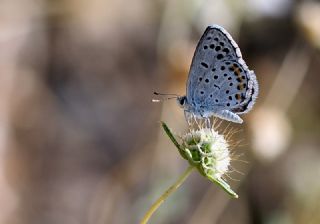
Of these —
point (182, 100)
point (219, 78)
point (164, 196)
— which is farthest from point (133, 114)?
point (164, 196)

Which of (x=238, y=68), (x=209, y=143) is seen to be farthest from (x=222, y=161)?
(x=238, y=68)

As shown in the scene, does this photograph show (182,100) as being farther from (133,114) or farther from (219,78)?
(133,114)

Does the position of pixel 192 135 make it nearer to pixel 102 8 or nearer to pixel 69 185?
pixel 69 185

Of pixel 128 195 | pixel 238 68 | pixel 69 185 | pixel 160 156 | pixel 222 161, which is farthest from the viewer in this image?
pixel 69 185

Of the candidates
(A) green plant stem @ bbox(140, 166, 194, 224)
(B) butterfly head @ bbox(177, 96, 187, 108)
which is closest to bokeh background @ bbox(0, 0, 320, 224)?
(B) butterfly head @ bbox(177, 96, 187, 108)

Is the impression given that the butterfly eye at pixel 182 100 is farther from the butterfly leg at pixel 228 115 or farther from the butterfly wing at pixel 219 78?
the butterfly leg at pixel 228 115
